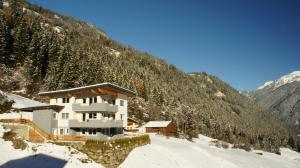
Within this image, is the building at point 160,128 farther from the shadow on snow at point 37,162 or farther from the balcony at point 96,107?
the shadow on snow at point 37,162

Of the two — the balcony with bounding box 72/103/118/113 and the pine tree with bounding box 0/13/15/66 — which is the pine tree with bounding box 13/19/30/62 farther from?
the balcony with bounding box 72/103/118/113

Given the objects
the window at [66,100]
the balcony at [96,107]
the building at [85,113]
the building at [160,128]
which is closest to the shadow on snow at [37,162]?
the building at [85,113]

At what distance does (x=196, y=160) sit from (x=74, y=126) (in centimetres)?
2386

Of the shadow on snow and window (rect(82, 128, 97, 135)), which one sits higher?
window (rect(82, 128, 97, 135))

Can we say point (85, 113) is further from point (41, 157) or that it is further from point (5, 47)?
point (5, 47)

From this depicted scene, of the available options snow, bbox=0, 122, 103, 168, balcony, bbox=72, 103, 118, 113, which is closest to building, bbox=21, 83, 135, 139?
balcony, bbox=72, 103, 118, 113

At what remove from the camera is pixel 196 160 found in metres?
54.4

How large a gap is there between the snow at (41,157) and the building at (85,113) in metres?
9.13

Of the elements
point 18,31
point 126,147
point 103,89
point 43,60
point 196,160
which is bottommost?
point 196,160

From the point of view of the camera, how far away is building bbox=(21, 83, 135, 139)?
51.9m

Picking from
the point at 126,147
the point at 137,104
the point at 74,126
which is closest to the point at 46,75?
the point at 137,104

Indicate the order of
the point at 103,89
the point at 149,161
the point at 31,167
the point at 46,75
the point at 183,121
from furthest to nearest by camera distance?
the point at 183,121 < the point at 46,75 < the point at 103,89 < the point at 149,161 < the point at 31,167

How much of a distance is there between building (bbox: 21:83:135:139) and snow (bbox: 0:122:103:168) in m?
9.13

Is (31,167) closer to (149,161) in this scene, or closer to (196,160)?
(149,161)
